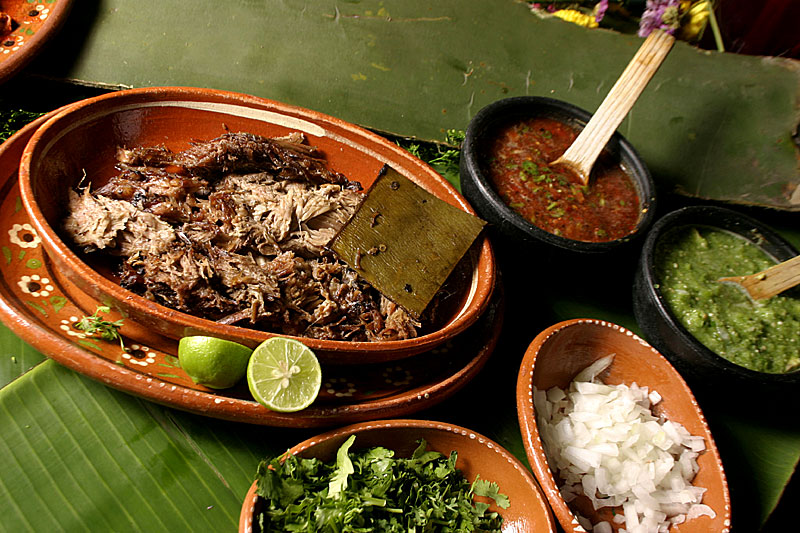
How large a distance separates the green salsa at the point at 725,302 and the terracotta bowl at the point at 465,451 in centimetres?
133

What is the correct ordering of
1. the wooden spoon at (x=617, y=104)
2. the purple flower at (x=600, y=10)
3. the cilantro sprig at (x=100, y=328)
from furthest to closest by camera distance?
the purple flower at (x=600, y=10) < the wooden spoon at (x=617, y=104) < the cilantro sprig at (x=100, y=328)

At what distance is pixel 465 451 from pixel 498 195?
1.49 m

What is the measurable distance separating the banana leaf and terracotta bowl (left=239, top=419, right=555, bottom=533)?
2288 mm

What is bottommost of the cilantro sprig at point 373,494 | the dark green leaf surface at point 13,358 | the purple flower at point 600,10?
the dark green leaf surface at point 13,358

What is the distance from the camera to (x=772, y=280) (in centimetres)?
279

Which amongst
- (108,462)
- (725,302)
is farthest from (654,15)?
(108,462)

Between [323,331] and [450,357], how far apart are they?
701 mm

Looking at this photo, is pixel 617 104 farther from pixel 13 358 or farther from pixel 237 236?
pixel 13 358

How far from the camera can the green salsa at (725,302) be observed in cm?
271

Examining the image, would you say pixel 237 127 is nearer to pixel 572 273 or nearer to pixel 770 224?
pixel 572 273

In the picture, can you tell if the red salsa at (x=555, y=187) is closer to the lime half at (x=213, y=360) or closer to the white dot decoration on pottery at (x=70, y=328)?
the lime half at (x=213, y=360)

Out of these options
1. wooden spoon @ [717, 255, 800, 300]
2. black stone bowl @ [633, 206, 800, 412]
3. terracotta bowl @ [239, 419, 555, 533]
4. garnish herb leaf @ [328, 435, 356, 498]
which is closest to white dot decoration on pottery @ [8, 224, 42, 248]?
terracotta bowl @ [239, 419, 555, 533]

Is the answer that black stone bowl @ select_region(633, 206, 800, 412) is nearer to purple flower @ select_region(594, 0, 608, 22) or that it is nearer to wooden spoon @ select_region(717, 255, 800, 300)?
wooden spoon @ select_region(717, 255, 800, 300)

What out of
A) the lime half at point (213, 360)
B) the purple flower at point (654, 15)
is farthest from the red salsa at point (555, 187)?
the lime half at point (213, 360)
